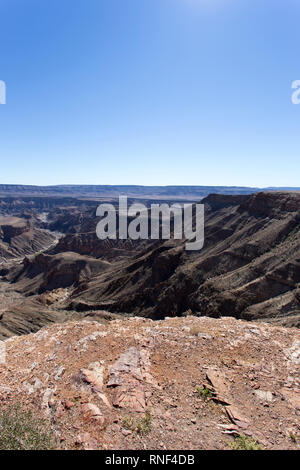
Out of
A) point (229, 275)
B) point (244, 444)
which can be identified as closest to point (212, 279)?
point (229, 275)

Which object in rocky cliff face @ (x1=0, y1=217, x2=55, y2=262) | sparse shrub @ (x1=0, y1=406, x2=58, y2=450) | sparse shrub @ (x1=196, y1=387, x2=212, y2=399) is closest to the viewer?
sparse shrub @ (x1=0, y1=406, x2=58, y2=450)

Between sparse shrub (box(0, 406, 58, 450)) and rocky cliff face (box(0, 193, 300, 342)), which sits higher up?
sparse shrub (box(0, 406, 58, 450))

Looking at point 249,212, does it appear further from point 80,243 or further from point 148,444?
point 80,243

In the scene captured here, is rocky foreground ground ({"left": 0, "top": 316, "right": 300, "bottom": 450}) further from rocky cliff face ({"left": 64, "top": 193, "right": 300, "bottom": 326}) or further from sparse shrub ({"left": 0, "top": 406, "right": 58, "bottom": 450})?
rocky cliff face ({"left": 64, "top": 193, "right": 300, "bottom": 326})

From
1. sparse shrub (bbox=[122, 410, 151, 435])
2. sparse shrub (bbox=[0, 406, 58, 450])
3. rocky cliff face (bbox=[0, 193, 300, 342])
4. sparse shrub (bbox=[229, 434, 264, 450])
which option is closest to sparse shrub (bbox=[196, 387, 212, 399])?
sparse shrub (bbox=[229, 434, 264, 450])

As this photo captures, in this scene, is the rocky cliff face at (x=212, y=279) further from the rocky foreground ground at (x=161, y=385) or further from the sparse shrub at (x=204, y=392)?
the sparse shrub at (x=204, y=392)

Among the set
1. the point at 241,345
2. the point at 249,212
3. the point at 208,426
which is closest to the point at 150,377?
the point at 208,426

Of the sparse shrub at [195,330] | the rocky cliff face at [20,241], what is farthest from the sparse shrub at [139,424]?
the rocky cliff face at [20,241]
